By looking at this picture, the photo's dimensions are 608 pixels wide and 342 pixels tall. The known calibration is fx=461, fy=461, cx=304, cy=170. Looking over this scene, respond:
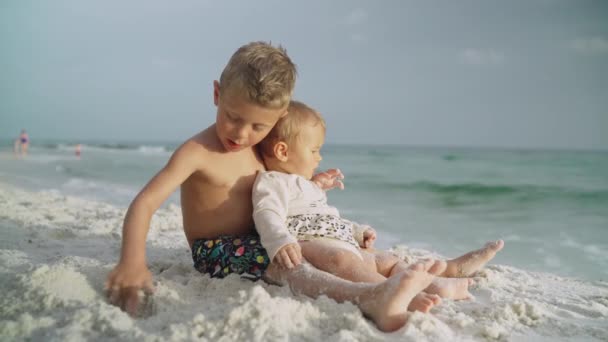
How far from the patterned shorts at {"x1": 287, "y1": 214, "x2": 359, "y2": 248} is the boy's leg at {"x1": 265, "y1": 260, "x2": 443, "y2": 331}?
0.84 ft

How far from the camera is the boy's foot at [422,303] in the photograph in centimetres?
176

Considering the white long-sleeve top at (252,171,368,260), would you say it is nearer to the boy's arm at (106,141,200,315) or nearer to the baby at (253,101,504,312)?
the baby at (253,101,504,312)

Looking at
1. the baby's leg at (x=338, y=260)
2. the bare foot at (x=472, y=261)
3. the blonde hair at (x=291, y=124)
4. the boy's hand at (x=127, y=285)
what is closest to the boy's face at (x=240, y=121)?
the blonde hair at (x=291, y=124)

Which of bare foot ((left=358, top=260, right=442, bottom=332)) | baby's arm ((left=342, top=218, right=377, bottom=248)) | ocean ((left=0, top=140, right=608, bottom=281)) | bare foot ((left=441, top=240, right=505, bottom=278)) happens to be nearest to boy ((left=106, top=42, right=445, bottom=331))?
bare foot ((left=358, top=260, right=442, bottom=332))

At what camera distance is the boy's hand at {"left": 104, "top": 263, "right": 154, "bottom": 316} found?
1841mm

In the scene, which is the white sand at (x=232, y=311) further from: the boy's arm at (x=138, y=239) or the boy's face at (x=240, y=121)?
the boy's face at (x=240, y=121)

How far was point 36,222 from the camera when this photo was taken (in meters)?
3.65

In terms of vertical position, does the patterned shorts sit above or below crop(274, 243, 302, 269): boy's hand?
above

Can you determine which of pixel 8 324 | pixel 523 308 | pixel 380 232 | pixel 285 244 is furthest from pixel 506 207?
pixel 8 324

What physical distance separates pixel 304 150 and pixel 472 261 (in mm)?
1110

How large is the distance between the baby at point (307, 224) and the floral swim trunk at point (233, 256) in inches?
5.6

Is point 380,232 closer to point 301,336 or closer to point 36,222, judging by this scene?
point 36,222

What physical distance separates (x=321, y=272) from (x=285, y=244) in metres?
0.19

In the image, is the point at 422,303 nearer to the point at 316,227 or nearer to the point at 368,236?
the point at 316,227
